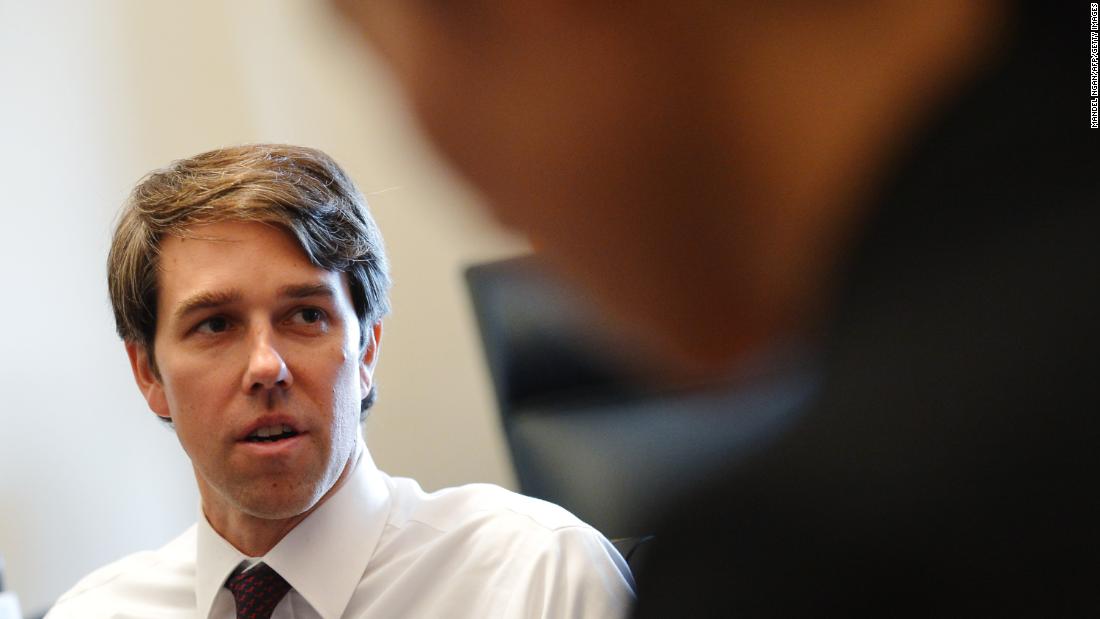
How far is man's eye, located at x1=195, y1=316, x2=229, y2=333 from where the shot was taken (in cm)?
114

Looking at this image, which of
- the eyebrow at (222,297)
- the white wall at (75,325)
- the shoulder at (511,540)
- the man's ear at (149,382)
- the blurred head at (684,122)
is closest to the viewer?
the blurred head at (684,122)

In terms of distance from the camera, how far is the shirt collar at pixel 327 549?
1.13 m

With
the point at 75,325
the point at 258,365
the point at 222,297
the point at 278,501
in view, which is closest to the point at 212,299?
the point at 222,297

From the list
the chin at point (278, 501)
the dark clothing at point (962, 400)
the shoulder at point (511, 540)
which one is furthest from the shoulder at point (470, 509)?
the dark clothing at point (962, 400)

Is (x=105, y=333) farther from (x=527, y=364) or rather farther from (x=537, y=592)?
(x=527, y=364)

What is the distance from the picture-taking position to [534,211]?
0.71ft

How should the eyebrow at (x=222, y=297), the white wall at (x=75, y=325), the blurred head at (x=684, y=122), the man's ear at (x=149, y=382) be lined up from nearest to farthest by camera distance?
the blurred head at (x=684, y=122) → the eyebrow at (x=222, y=297) → the man's ear at (x=149, y=382) → the white wall at (x=75, y=325)

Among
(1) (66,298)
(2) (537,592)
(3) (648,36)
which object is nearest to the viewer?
(3) (648,36)

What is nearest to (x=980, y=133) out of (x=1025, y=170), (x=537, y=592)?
(x=1025, y=170)

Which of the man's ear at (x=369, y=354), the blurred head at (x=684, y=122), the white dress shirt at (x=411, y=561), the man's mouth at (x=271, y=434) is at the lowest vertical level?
the white dress shirt at (x=411, y=561)

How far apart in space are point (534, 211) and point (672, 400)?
49 mm

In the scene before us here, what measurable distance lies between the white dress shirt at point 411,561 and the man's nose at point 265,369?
0.57ft

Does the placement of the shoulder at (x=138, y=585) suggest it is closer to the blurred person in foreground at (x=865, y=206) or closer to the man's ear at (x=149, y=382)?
the man's ear at (x=149, y=382)

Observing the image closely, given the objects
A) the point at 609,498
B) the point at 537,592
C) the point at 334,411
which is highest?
the point at 609,498
